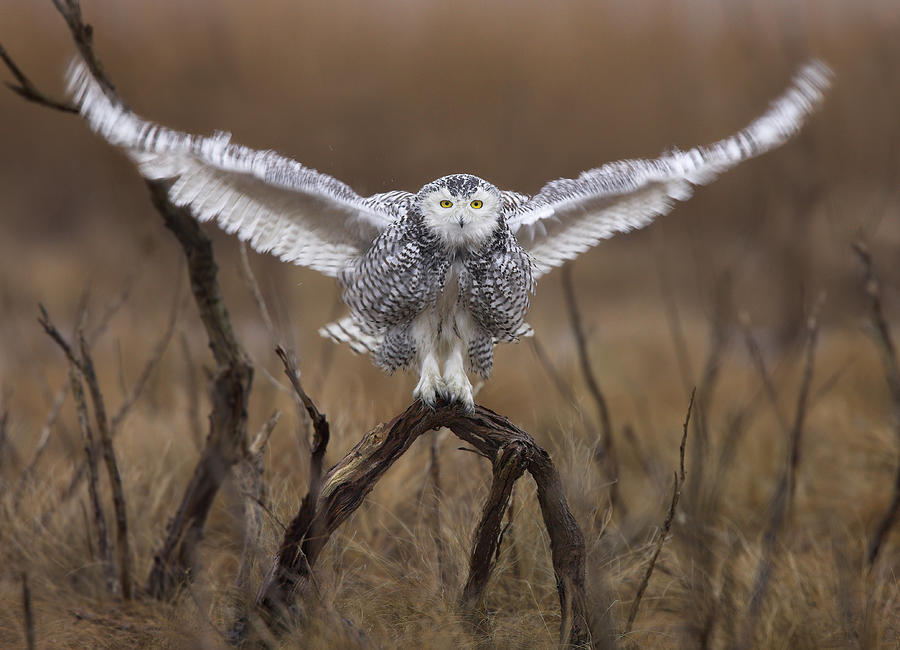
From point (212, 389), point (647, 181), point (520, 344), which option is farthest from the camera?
point (520, 344)

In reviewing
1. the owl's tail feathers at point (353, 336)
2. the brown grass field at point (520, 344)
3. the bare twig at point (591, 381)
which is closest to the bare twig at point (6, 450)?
the brown grass field at point (520, 344)

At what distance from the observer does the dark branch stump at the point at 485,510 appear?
202 centimetres

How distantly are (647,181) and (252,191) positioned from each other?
106 cm

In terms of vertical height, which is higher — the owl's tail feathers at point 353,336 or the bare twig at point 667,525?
the owl's tail feathers at point 353,336

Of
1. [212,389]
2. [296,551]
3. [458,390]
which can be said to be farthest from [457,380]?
[212,389]

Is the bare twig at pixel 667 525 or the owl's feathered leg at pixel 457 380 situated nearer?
the bare twig at pixel 667 525

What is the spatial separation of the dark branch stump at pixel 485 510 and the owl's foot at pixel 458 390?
21 millimetres

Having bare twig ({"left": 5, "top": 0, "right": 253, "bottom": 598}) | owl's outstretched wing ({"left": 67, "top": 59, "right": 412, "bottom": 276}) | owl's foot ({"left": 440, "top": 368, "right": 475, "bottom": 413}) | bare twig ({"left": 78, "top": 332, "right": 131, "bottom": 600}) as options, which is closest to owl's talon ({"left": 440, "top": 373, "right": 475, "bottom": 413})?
owl's foot ({"left": 440, "top": 368, "right": 475, "bottom": 413})

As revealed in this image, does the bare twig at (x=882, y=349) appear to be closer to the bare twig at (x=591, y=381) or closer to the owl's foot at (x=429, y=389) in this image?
the bare twig at (x=591, y=381)

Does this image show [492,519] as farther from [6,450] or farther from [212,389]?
[6,450]

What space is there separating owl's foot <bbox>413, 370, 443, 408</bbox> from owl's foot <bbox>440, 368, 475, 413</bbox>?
0.01 metres

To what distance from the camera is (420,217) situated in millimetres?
2092

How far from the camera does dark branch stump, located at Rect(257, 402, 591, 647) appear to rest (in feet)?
6.61

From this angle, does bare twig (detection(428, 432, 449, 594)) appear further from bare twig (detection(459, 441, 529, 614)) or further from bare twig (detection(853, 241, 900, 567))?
bare twig (detection(853, 241, 900, 567))
